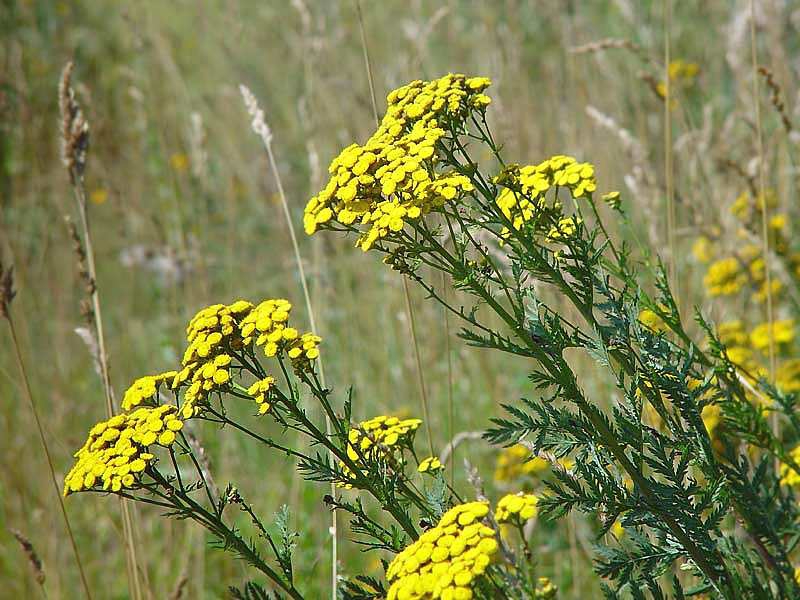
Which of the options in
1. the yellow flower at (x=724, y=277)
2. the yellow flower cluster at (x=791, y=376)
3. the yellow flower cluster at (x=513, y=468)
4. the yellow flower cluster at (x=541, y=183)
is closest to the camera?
the yellow flower cluster at (x=541, y=183)

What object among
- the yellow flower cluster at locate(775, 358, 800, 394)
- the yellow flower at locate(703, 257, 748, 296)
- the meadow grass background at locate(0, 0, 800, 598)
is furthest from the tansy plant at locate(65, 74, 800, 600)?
the yellow flower at locate(703, 257, 748, 296)

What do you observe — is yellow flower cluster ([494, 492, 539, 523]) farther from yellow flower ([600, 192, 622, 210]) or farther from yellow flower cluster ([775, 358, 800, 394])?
yellow flower cluster ([775, 358, 800, 394])

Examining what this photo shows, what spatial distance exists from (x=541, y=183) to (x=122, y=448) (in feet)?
2.58

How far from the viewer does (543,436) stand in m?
1.28

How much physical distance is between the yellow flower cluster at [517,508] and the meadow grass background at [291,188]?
68 cm

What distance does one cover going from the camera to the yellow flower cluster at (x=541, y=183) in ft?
4.61

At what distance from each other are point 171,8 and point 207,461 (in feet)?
16.3

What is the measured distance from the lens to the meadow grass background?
8.98 feet

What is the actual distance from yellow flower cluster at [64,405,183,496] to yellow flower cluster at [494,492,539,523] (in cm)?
49

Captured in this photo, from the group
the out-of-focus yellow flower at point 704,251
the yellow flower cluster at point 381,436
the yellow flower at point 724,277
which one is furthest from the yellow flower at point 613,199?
the out-of-focus yellow flower at point 704,251

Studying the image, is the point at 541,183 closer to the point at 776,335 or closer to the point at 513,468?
the point at 513,468

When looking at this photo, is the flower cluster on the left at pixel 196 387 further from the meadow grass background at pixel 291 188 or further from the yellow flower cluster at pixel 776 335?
the yellow flower cluster at pixel 776 335

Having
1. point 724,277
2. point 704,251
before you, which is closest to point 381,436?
point 724,277

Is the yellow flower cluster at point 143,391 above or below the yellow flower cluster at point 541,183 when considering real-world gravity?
below
